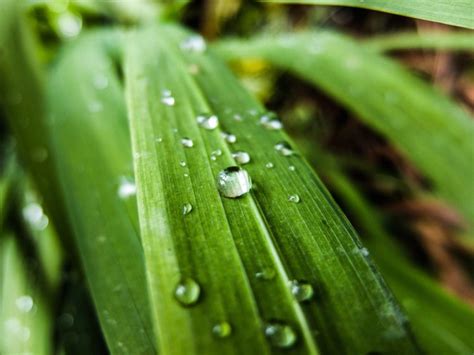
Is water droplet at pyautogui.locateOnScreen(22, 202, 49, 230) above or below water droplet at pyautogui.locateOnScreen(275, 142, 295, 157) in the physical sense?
below

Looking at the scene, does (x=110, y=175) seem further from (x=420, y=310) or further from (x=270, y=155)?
(x=420, y=310)

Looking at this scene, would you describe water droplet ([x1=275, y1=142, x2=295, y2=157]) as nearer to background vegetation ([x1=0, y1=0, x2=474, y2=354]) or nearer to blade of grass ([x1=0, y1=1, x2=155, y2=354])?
background vegetation ([x1=0, y1=0, x2=474, y2=354])

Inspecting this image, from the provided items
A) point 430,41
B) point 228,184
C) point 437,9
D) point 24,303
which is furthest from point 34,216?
point 430,41

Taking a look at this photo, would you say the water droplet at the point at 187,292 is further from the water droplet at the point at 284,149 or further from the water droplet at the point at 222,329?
the water droplet at the point at 284,149

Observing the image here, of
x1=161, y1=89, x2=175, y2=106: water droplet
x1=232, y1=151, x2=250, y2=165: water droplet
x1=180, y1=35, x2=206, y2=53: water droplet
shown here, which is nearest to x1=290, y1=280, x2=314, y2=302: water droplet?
x1=232, y1=151, x2=250, y2=165: water droplet

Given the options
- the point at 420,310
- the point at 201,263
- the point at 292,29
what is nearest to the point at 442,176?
the point at 420,310

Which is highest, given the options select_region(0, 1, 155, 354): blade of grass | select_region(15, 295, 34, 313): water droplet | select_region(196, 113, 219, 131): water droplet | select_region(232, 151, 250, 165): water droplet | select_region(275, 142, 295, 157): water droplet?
select_region(196, 113, 219, 131): water droplet

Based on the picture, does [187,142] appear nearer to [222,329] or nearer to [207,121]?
[207,121]
